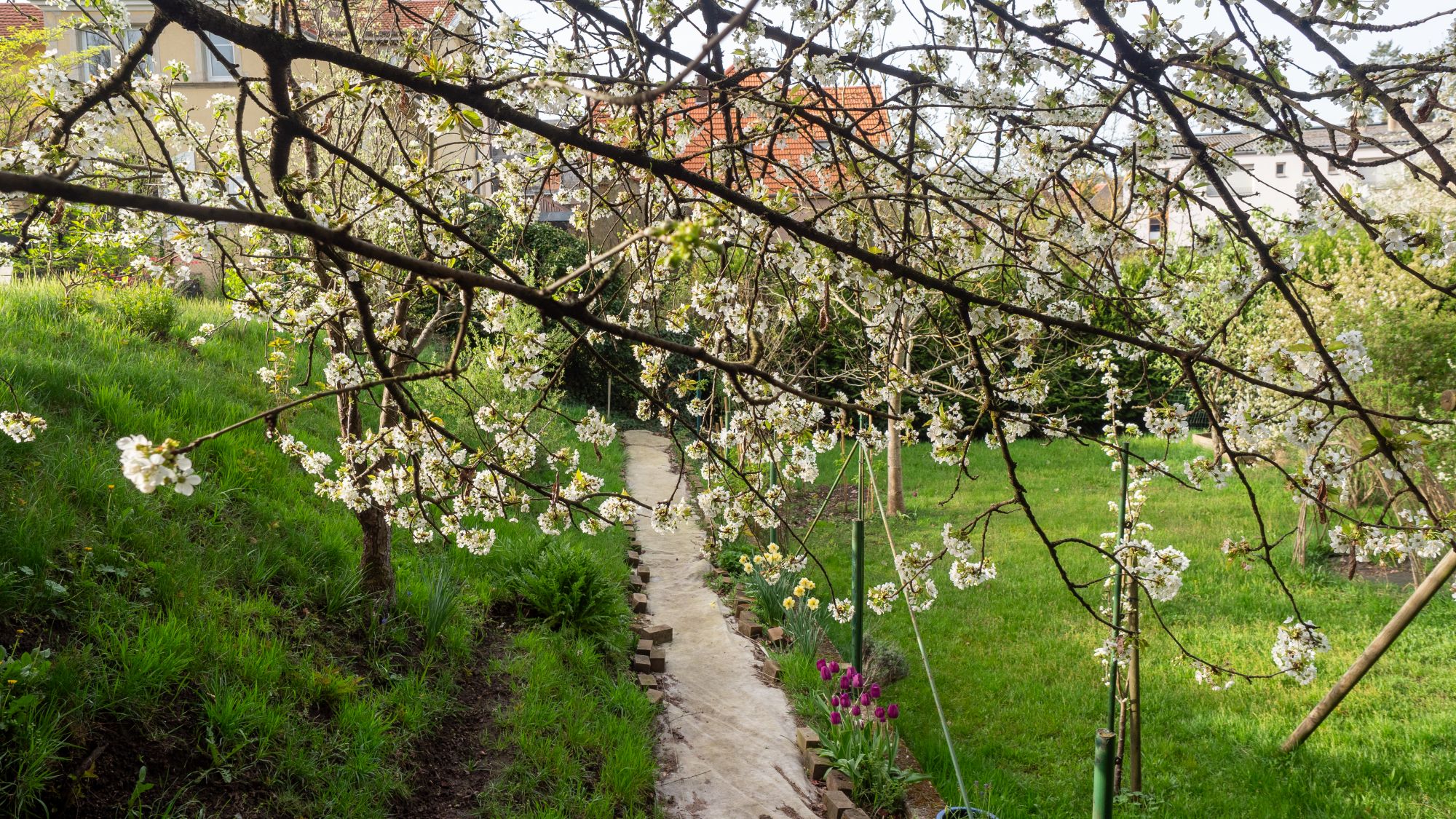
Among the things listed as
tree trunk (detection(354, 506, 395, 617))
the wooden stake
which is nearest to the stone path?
tree trunk (detection(354, 506, 395, 617))

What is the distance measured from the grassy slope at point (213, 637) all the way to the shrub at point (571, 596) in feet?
0.58

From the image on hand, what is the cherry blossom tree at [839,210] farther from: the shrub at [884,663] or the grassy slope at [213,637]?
the shrub at [884,663]

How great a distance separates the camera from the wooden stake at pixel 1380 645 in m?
3.37

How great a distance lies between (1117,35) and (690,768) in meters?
3.05

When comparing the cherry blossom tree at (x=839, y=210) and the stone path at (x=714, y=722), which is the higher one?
the cherry blossom tree at (x=839, y=210)

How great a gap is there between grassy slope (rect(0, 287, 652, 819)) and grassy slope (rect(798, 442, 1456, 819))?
79.2 inches

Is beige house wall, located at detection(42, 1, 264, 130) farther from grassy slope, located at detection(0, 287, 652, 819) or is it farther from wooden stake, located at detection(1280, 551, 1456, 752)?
wooden stake, located at detection(1280, 551, 1456, 752)

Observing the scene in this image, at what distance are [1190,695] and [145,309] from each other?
6575 millimetres

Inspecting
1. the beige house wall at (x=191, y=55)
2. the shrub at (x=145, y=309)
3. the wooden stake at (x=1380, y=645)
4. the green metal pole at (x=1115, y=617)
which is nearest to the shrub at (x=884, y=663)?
the green metal pole at (x=1115, y=617)

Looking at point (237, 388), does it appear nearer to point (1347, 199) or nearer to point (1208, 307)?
point (1347, 199)

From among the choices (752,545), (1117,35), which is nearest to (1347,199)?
(1117,35)

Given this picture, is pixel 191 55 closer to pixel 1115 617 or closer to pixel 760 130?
pixel 760 130

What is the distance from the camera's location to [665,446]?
416 inches


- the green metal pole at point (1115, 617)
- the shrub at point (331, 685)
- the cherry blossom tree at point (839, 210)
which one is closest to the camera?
the cherry blossom tree at point (839, 210)
